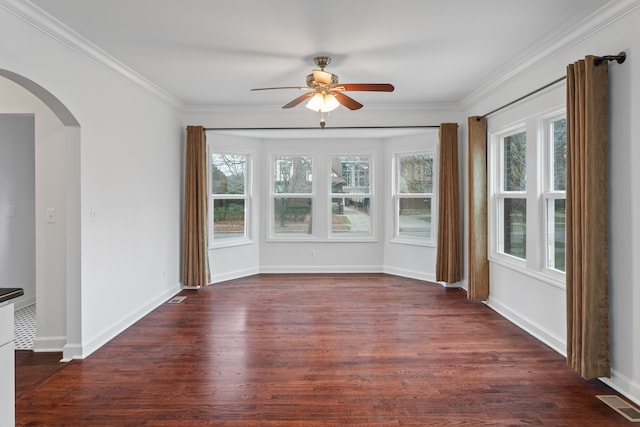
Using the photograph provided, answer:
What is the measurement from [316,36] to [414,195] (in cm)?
370

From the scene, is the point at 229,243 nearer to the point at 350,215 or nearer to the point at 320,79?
the point at 350,215

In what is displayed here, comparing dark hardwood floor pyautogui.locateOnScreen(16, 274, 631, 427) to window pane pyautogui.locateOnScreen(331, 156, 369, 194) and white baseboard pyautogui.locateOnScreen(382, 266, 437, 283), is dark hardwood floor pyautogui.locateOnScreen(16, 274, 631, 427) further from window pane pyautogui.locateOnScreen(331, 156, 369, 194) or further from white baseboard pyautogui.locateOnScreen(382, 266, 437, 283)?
window pane pyautogui.locateOnScreen(331, 156, 369, 194)

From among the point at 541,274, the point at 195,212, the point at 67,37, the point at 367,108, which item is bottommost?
the point at 541,274

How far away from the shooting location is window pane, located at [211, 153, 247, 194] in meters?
6.10

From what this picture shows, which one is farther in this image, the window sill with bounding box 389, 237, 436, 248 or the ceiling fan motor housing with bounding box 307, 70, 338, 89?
the window sill with bounding box 389, 237, 436, 248

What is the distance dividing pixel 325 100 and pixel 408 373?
2515mm

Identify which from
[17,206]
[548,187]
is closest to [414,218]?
[548,187]

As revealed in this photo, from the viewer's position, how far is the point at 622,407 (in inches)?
97.0

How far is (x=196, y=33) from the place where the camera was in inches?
122

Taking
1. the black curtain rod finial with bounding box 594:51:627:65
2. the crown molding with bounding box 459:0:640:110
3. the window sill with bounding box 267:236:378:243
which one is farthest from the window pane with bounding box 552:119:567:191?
the window sill with bounding box 267:236:378:243

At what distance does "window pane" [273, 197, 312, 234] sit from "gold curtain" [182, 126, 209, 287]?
1604 mm

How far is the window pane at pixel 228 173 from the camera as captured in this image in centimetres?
610

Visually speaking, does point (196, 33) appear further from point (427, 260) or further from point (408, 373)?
point (427, 260)

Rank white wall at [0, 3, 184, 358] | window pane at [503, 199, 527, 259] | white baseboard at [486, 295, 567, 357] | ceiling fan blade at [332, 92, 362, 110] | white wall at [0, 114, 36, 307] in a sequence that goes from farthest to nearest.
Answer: white wall at [0, 114, 36, 307] → window pane at [503, 199, 527, 259] → ceiling fan blade at [332, 92, 362, 110] → white baseboard at [486, 295, 567, 357] → white wall at [0, 3, 184, 358]
